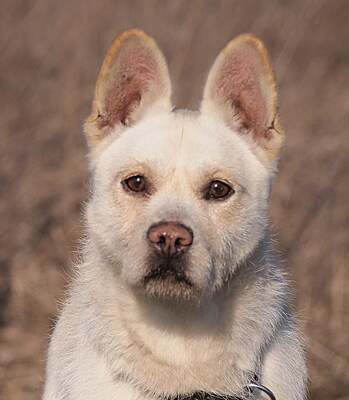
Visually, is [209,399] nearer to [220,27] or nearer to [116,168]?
[116,168]

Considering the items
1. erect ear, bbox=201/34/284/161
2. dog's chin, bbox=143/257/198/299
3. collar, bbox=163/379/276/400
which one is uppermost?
erect ear, bbox=201/34/284/161

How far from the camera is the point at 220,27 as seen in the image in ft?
25.9

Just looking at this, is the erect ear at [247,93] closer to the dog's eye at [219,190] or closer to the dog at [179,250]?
the dog at [179,250]

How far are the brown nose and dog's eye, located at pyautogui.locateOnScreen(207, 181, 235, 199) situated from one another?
1.07ft

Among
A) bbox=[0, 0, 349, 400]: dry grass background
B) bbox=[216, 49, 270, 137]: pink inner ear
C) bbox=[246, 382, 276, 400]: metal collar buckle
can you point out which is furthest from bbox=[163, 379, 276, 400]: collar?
bbox=[0, 0, 349, 400]: dry grass background

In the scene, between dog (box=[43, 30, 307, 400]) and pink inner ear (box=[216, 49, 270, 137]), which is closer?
dog (box=[43, 30, 307, 400])

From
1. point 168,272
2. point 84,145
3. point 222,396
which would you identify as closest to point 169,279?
point 168,272

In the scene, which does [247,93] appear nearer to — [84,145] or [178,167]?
[178,167]

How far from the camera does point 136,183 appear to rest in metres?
3.26

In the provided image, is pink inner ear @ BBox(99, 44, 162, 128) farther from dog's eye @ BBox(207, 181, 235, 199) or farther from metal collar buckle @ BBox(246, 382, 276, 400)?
metal collar buckle @ BBox(246, 382, 276, 400)

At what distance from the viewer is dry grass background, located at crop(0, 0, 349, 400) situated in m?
6.25

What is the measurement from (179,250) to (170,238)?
6cm

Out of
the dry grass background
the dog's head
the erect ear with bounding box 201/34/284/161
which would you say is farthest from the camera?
the dry grass background

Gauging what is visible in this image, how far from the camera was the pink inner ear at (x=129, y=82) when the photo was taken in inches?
137
